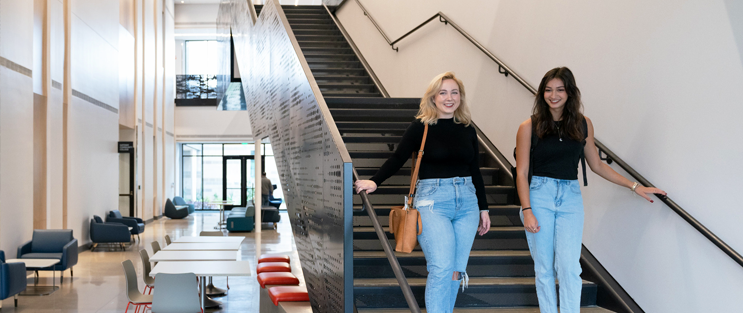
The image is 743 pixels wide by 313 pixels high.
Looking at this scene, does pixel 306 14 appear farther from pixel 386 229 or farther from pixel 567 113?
pixel 567 113

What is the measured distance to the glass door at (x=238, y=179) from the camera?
22469mm

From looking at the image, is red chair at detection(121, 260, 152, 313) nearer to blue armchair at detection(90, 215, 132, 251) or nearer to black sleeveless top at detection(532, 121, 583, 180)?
black sleeveless top at detection(532, 121, 583, 180)

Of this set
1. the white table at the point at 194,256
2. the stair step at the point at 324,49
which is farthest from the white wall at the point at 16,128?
the stair step at the point at 324,49

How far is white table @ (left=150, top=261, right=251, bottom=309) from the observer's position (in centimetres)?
517

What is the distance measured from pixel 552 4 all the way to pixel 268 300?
370 cm

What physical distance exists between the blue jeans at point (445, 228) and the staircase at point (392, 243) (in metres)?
0.67

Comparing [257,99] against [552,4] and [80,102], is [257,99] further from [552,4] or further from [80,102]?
[80,102]

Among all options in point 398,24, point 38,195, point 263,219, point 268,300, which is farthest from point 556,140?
point 263,219

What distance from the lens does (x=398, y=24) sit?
26.1 ft

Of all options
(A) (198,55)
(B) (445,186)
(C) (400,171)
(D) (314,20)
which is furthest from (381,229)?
(A) (198,55)

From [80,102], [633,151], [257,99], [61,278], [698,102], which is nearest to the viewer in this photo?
[698,102]

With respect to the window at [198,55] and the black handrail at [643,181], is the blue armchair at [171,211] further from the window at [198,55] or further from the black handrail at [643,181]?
the black handrail at [643,181]

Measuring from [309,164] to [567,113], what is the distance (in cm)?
170

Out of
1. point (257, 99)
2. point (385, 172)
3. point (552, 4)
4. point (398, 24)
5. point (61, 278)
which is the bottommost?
point (61, 278)
